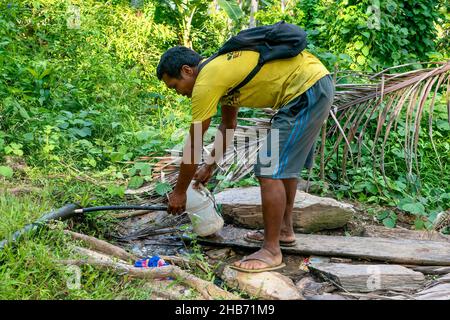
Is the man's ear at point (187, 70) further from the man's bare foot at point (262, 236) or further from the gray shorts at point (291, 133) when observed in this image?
the man's bare foot at point (262, 236)

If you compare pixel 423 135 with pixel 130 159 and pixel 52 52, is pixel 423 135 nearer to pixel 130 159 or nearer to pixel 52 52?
pixel 130 159

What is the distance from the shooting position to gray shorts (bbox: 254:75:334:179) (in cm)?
313

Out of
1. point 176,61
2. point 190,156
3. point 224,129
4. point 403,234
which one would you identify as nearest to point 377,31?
point 403,234

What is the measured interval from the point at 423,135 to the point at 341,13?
210 centimetres

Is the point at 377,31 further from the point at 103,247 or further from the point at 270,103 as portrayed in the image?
the point at 103,247

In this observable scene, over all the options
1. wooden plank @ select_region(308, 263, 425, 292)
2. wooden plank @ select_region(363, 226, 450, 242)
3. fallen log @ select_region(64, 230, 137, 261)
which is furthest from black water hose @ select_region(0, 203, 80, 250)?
wooden plank @ select_region(363, 226, 450, 242)

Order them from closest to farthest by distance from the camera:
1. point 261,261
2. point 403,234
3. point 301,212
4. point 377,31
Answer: point 261,261 → point 301,212 → point 403,234 → point 377,31

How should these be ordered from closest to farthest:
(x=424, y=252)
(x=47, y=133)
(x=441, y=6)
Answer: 1. (x=424, y=252)
2. (x=47, y=133)
3. (x=441, y=6)

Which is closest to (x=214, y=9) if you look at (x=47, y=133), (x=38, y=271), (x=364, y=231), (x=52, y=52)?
(x=52, y=52)

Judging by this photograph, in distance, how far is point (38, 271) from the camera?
9.11ft

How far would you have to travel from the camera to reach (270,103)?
10.6 feet

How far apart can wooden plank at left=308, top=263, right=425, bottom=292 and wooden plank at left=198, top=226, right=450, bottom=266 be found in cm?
21

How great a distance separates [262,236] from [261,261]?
1.37 ft

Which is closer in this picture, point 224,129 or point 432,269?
point 432,269
